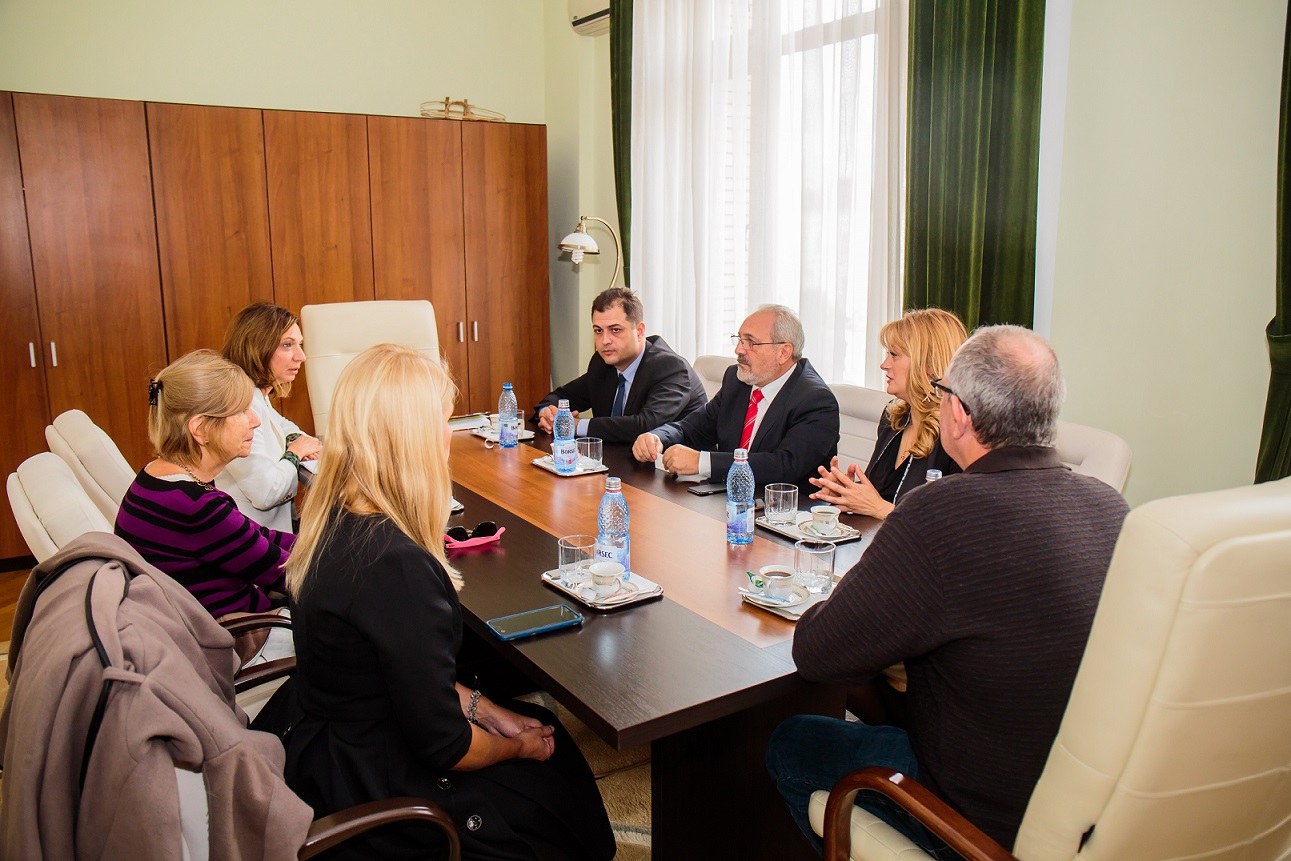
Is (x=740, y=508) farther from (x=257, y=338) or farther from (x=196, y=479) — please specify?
(x=257, y=338)

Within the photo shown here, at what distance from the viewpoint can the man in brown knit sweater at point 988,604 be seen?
1.36m

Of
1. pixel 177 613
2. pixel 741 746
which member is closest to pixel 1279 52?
pixel 741 746

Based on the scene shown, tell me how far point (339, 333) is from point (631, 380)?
4.30ft

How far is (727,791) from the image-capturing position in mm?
2051

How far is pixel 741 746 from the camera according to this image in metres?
2.06

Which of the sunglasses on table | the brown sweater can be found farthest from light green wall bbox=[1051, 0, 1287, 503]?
the sunglasses on table

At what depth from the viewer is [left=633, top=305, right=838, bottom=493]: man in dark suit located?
2.97 metres

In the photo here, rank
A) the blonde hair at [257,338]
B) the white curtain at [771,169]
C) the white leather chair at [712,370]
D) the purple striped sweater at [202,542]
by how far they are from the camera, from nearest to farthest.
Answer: the purple striped sweater at [202,542], the blonde hair at [257,338], the white curtain at [771,169], the white leather chair at [712,370]

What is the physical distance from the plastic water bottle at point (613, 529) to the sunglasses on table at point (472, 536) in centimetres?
33

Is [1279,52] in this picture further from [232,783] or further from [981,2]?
[232,783]

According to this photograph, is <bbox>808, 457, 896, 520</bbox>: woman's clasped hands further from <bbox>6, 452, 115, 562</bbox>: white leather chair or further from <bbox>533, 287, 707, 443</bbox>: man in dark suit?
<bbox>6, 452, 115, 562</bbox>: white leather chair

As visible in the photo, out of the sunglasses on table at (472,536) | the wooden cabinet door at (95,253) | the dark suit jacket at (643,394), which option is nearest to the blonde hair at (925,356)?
the sunglasses on table at (472,536)

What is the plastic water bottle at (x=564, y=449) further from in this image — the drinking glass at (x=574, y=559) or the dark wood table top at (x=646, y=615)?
the drinking glass at (x=574, y=559)

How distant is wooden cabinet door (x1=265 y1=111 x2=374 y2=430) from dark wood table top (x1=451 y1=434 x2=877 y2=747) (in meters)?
2.53
